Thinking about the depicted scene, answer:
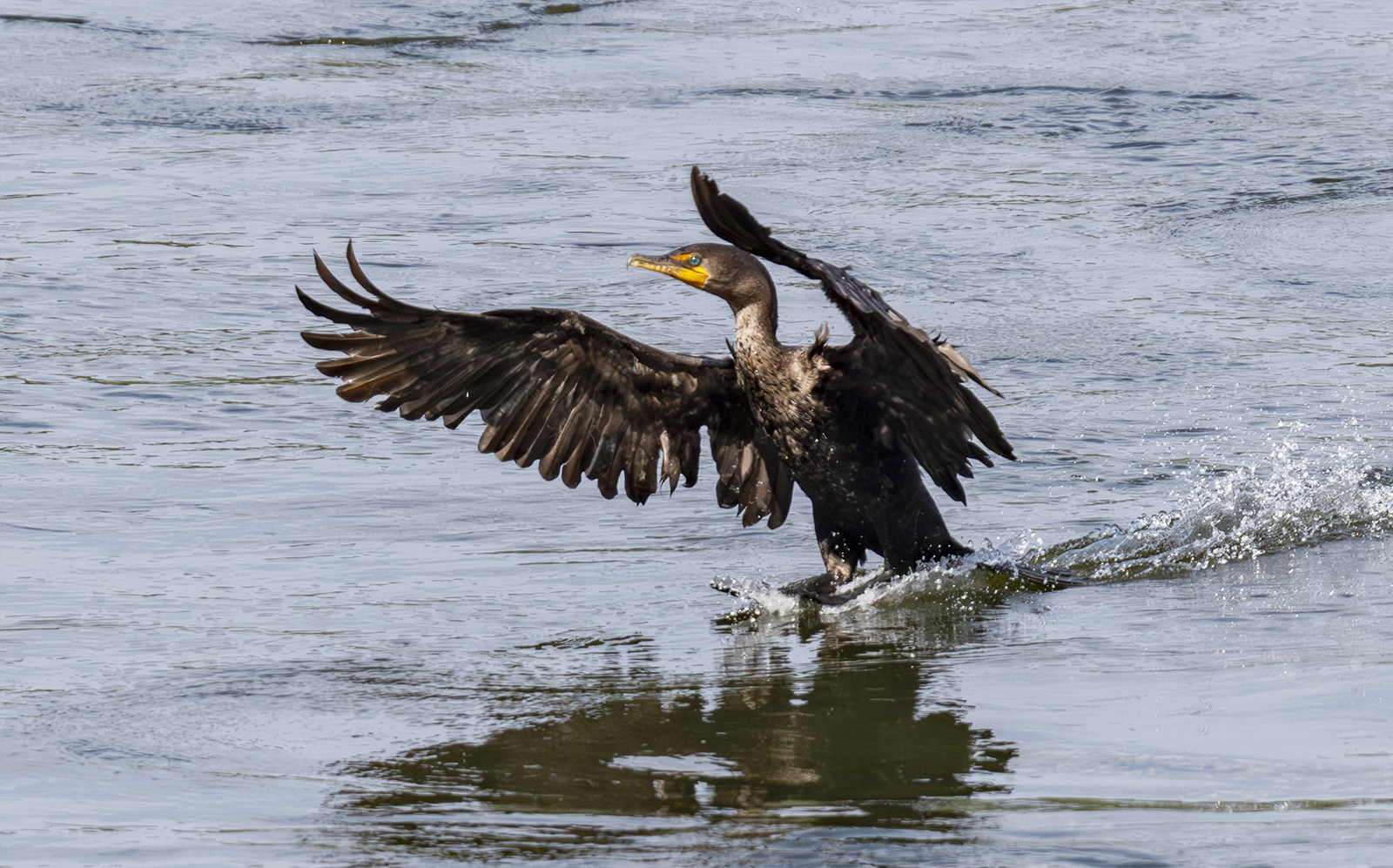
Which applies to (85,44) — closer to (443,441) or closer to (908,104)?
(908,104)

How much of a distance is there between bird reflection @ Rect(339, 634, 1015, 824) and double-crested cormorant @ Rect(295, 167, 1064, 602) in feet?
3.25

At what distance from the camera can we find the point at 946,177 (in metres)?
11.4

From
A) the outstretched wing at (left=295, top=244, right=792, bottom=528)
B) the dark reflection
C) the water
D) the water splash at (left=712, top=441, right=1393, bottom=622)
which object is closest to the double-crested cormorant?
the outstretched wing at (left=295, top=244, right=792, bottom=528)

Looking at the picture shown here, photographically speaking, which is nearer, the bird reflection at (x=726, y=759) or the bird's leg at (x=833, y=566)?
the bird reflection at (x=726, y=759)

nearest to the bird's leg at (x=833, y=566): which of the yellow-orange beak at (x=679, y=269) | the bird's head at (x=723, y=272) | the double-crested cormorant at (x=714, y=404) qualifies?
the double-crested cormorant at (x=714, y=404)

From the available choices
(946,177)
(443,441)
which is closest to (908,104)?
(946,177)

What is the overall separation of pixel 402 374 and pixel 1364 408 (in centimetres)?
405

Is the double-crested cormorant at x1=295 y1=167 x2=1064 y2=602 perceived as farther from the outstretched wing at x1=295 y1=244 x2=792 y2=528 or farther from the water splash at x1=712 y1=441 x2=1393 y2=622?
the water splash at x1=712 y1=441 x2=1393 y2=622

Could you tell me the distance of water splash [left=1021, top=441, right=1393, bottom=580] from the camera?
621 cm

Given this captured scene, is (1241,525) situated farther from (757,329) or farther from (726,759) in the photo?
(726,759)

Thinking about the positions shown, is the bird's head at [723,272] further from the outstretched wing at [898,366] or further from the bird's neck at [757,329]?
the outstretched wing at [898,366]

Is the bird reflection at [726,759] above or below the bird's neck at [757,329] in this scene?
below

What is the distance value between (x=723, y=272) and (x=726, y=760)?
195 cm

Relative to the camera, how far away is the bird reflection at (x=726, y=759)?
3.98 m
